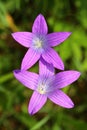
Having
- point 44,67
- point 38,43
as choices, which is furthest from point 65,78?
point 38,43

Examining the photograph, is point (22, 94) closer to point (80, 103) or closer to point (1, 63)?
point (1, 63)

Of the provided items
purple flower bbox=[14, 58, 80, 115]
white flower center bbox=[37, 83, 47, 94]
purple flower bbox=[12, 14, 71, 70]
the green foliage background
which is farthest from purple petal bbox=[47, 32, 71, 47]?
the green foliage background

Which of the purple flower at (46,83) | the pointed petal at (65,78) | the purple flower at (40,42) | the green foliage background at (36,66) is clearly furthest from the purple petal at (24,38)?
the green foliage background at (36,66)

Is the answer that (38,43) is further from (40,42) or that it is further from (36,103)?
(36,103)

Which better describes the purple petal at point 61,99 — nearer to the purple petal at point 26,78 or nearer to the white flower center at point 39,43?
the purple petal at point 26,78

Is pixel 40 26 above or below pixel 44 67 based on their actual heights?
above

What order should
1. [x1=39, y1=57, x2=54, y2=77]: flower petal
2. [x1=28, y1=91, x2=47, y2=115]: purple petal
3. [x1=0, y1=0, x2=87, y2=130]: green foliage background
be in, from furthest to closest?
1. [x1=0, y1=0, x2=87, y2=130]: green foliage background
2. [x1=39, y1=57, x2=54, y2=77]: flower petal
3. [x1=28, y1=91, x2=47, y2=115]: purple petal

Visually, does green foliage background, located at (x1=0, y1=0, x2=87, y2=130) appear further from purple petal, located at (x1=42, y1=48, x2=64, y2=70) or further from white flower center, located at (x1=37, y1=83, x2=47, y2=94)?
purple petal, located at (x1=42, y1=48, x2=64, y2=70)
